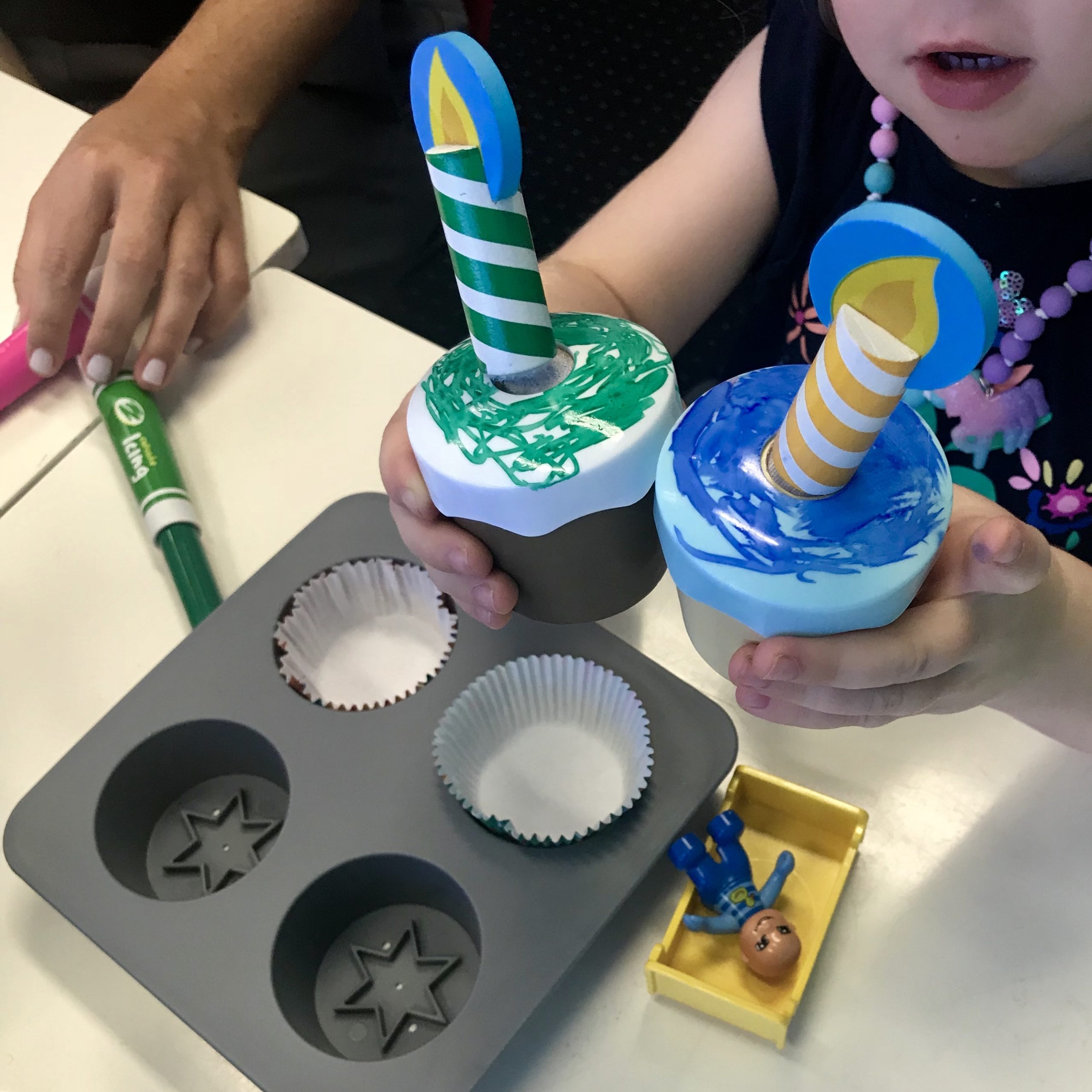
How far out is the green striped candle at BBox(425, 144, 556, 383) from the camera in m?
0.36

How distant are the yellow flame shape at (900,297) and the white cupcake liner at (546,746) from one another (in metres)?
0.27

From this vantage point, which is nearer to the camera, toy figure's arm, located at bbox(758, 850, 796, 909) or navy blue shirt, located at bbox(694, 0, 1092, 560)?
toy figure's arm, located at bbox(758, 850, 796, 909)

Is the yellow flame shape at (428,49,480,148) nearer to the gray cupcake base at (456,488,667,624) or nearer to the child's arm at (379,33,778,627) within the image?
the gray cupcake base at (456,488,667,624)

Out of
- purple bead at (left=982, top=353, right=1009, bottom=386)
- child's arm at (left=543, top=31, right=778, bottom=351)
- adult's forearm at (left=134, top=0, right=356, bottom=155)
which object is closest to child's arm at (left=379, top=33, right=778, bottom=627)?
child's arm at (left=543, top=31, right=778, bottom=351)

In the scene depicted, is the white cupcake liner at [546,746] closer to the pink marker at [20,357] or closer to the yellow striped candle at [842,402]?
the yellow striped candle at [842,402]

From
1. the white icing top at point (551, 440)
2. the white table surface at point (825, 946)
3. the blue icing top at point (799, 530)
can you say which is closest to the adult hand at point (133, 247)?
the white table surface at point (825, 946)

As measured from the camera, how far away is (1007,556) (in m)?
0.33

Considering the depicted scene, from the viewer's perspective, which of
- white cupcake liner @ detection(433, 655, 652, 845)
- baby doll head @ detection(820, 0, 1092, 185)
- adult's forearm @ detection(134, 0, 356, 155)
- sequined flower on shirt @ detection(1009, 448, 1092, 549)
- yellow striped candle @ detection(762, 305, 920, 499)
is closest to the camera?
yellow striped candle @ detection(762, 305, 920, 499)

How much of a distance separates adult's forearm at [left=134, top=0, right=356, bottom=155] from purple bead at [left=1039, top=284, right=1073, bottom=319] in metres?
0.60

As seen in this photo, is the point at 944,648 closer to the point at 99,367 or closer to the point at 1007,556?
the point at 1007,556

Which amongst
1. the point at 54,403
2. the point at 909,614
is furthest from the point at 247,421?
the point at 909,614

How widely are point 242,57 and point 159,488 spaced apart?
1.37 feet

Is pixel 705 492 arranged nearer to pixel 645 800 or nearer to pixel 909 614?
pixel 909 614

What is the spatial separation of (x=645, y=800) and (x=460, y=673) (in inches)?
4.9
